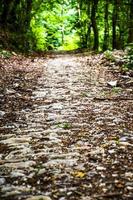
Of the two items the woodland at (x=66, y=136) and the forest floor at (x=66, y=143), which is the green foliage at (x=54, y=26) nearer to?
the woodland at (x=66, y=136)

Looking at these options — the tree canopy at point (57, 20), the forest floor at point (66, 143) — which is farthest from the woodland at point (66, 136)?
the tree canopy at point (57, 20)

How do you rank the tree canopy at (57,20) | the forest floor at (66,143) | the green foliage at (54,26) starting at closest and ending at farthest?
the forest floor at (66,143), the tree canopy at (57,20), the green foliage at (54,26)

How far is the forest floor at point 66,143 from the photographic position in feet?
13.2

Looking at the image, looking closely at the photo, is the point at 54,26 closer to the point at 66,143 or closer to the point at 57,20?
the point at 57,20

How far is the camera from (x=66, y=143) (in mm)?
5520

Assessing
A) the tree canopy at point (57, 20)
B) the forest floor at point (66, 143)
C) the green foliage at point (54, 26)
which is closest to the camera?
the forest floor at point (66, 143)

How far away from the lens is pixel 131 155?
16.0 feet

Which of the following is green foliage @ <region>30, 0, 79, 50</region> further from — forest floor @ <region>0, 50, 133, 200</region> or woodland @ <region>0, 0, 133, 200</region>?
forest floor @ <region>0, 50, 133, 200</region>

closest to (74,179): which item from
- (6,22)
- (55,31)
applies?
(6,22)

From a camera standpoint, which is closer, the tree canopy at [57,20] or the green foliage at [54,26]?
the tree canopy at [57,20]

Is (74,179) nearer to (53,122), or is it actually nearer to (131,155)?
(131,155)

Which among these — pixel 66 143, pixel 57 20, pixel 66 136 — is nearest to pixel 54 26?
pixel 57 20

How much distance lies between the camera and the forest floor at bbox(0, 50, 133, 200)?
4.02 m

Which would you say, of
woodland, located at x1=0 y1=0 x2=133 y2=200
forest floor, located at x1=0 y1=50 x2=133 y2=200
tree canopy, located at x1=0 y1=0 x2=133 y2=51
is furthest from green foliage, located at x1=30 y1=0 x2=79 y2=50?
forest floor, located at x1=0 y1=50 x2=133 y2=200
